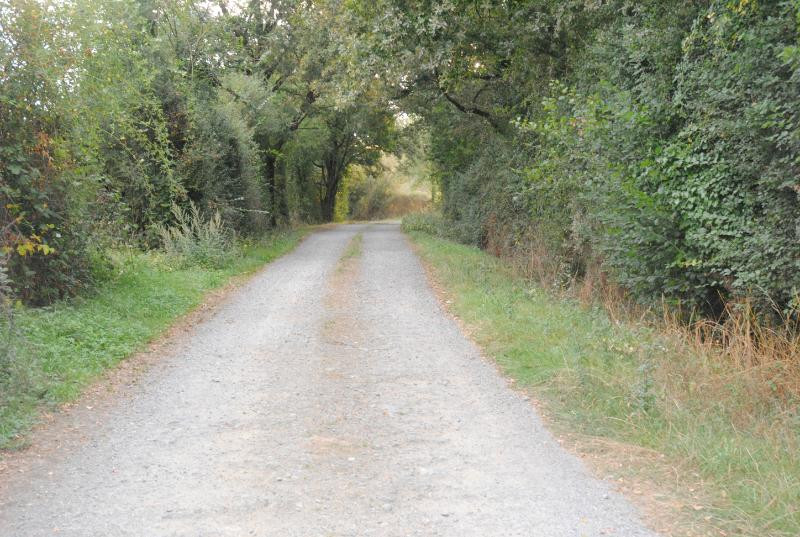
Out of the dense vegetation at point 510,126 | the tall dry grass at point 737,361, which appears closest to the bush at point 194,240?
the dense vegetation at point 510,126

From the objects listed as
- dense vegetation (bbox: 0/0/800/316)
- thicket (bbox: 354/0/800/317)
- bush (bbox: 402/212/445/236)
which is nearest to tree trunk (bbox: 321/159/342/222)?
bush (bbox: 402/212/445/236)

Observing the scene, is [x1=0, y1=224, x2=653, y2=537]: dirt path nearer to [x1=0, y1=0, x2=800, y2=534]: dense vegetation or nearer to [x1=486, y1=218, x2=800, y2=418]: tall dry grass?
[x1=0, y1=0, x2=800, y2=534]: dense vegetation

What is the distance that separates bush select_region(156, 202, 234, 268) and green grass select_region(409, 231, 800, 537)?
8.22 m

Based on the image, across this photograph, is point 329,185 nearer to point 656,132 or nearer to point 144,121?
point 144,121

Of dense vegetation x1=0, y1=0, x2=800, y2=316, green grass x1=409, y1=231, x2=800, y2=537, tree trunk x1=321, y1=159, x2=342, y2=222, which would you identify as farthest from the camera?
tree trunk x1=321, y1=159, x2=342, y2=222

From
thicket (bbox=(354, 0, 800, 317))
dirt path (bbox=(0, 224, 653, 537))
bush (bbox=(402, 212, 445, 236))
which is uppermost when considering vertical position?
thicket (bbox=(354, 0, 800, 317))

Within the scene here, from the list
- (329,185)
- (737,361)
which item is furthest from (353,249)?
(329,185)

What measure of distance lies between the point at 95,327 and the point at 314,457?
492 centimetres

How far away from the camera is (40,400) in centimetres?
607

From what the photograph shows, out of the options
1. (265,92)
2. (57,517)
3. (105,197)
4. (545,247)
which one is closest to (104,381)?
(57,517)

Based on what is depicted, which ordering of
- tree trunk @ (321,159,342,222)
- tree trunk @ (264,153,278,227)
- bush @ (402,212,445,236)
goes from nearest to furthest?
bush @ (402,212,445,236) < tree trunk @ (264,153,278,227) < tree trunk @ (321,159,342,222)

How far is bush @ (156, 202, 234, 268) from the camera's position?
1548 centimetres

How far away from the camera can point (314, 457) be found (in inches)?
197

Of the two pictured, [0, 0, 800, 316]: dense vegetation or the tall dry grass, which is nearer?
the tall dry grass
